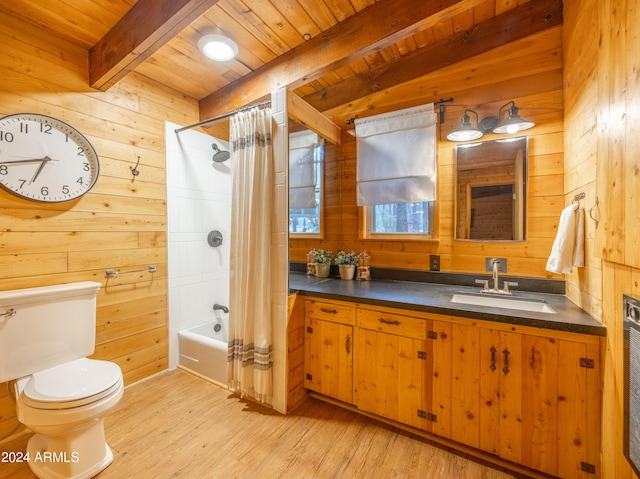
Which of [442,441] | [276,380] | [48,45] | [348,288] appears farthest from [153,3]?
[442,441]

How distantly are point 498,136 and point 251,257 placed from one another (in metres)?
1.99

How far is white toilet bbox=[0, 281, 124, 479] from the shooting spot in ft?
4.40

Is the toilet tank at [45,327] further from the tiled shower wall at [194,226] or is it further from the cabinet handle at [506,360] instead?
the cabinet handle at [506,360]

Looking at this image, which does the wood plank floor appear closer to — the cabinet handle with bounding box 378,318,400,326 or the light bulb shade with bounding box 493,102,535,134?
the cabinet handle with bounding box 378,318,400,326

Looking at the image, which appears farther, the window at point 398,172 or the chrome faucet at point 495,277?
the window at point 398,172

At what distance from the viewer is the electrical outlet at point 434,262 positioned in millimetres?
2242

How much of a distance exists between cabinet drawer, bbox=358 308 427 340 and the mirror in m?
0.88

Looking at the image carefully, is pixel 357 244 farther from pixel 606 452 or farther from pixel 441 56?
pixel 606 452

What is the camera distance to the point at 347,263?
2.48m

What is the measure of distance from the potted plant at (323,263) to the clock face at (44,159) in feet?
5.92

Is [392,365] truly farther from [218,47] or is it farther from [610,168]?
[218,47]

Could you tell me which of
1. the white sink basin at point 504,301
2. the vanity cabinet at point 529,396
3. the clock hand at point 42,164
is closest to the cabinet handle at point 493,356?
the vanity cabinet at point 529,396

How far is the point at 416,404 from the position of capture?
5.55 ft

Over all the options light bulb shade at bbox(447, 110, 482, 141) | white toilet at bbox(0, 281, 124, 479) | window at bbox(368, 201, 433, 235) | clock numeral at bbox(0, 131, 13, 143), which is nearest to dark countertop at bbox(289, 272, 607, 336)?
window at bbox(368, 201, 433, 235)
